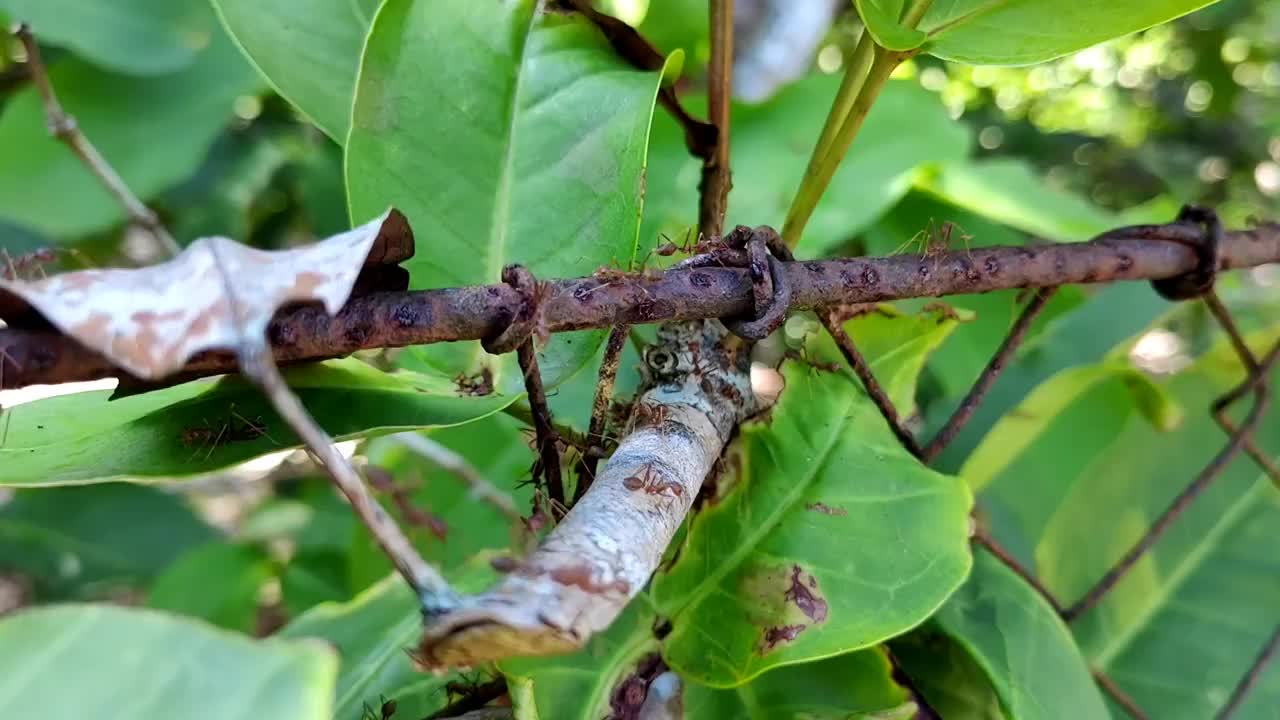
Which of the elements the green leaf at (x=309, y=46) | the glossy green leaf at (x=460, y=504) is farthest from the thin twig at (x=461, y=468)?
the green leaf at (x=309, y=46)

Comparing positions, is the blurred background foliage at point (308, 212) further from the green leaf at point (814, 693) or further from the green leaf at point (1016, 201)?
the green leaf at point (814, 693)

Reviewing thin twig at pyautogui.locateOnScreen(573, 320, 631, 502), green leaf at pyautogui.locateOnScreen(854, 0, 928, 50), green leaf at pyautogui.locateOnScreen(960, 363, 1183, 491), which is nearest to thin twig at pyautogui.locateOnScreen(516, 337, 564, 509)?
thin twig at pyautogui.locateOnScreen(573, 320, 631, 502)

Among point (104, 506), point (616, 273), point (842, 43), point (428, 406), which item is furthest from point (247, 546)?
point (842, 43)

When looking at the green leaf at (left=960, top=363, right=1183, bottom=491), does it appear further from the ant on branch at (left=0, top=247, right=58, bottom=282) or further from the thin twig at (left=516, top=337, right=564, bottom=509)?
the ant on branch at (left=0, top=247, right=58, bottom=282)

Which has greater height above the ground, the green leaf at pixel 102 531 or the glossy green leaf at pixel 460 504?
the glossy green leaf at pixel 460 504

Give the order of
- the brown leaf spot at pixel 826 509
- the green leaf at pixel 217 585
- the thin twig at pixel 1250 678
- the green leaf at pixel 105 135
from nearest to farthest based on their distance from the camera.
Answer: 1. the brown leaf spot at pixel 826 509
2. the thin twig at pixel 1250 678
3. the green leaf at pixel 105 135
4. the green leaf at pixel 217 585
